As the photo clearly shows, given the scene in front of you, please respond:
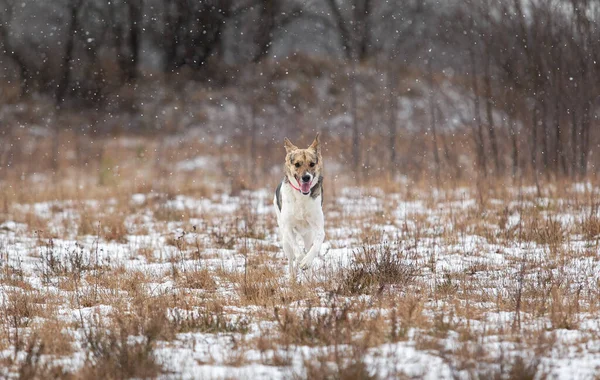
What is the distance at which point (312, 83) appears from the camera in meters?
25.6

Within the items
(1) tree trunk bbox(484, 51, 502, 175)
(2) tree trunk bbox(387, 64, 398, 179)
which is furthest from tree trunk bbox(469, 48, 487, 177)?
(2) tree trunk bbox(387, 64, 398, 179)

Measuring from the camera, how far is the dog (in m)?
6.58

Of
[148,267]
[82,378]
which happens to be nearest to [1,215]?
[148,267]

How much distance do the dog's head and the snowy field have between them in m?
0.88

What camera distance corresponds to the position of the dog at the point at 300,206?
6.58 meters

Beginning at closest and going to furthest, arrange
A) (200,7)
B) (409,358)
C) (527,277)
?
1. (409,358)
2. (527,277)
3. (200,7)

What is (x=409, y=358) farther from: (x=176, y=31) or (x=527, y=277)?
(x=176, y=31)

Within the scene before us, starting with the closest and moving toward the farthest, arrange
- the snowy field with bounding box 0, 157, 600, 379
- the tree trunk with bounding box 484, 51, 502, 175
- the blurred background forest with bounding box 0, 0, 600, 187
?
the snowy field with bounding box 0, 157, 600, 379 → the blurred background forest with bounding box 0, 0, 600, 187 → the tree trunk with bounding box 484, 51, 502, 175

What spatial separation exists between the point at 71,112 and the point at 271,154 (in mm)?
9593

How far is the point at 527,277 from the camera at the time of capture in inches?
235

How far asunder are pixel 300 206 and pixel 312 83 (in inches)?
768

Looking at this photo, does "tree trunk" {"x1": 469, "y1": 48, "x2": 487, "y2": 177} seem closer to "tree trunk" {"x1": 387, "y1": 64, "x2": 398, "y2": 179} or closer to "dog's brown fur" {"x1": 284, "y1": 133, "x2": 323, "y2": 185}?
"tree trunk" {"x1": 387, "y1": 64, "x2": 398, "y2": 179}

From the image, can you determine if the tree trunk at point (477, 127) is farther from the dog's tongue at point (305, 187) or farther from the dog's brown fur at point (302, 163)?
the dog's tongue at point (305, 187)

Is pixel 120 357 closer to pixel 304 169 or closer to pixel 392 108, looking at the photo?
pixel 304 169
